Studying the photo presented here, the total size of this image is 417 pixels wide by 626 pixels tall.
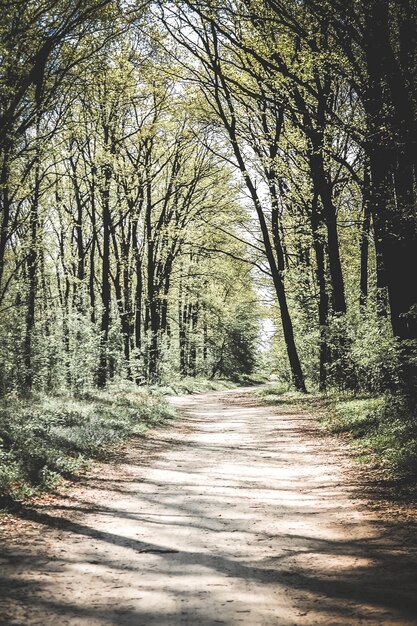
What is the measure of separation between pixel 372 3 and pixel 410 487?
918 centimetres

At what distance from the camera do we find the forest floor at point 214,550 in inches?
146

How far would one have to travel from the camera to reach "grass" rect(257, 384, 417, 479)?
802 centimetres

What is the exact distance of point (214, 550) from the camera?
5082 mm

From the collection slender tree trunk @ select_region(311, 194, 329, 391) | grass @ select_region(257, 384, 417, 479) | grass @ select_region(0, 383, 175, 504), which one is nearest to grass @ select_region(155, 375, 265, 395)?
slender tree trunk @ select_region(311, 194, 329, 391)

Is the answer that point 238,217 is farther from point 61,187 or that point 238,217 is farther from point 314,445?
point 314,445

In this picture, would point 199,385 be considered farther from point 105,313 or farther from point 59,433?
point 59,433

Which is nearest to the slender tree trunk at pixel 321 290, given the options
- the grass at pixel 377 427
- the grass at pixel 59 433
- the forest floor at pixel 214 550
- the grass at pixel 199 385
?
the grass at pixel 377 427

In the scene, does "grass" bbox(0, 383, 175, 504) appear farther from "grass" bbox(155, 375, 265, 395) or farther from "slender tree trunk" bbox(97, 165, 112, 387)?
"grass" bbox(155, 375, 265, 395)

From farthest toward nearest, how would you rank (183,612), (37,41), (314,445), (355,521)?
(37,41)
(314,445)
(355,521)
(183,612)

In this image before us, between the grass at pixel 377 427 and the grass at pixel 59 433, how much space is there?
5050 millimetres

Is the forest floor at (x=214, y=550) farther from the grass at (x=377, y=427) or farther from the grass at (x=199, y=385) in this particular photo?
the grass at (x=199, y=385)

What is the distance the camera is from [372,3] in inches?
402

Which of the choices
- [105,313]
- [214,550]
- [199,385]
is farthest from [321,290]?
[199,385]

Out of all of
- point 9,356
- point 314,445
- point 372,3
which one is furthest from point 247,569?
point 9,356
